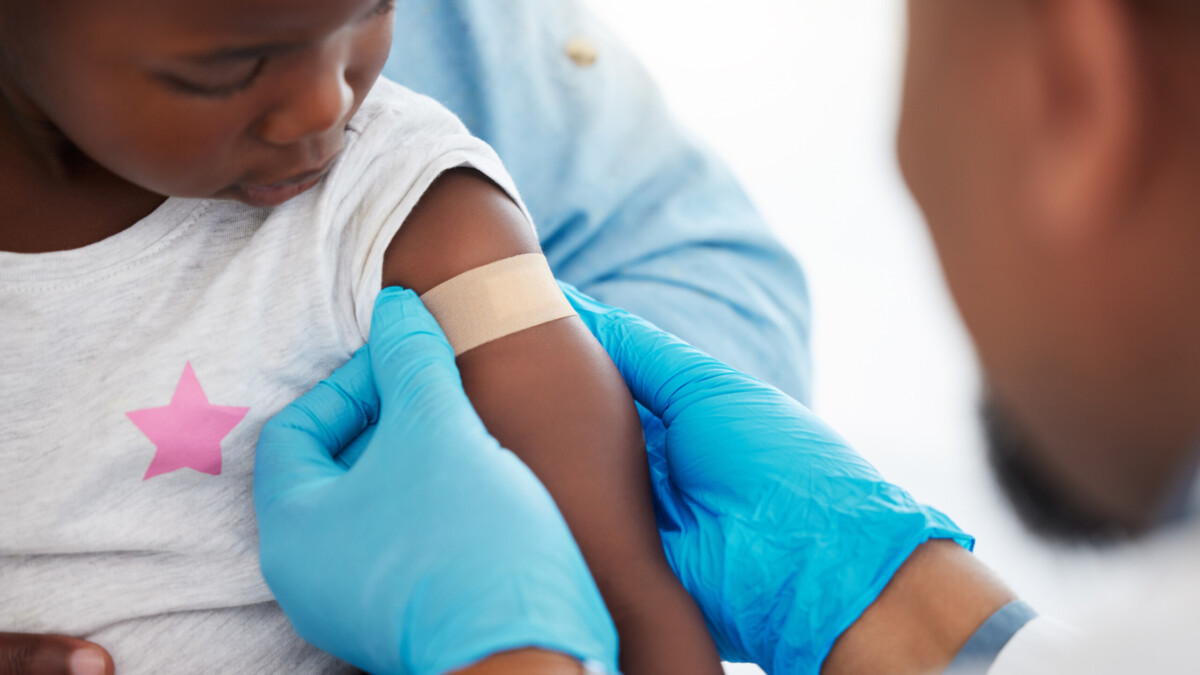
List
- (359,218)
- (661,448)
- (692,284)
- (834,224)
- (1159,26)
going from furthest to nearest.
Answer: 1. (834,224)
2. (692,284)
3. (661,448)
4. (359,218)
5. (1159,26)

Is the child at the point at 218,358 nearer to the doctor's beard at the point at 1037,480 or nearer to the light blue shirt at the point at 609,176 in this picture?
the doctor's beard at the point at 1037,480

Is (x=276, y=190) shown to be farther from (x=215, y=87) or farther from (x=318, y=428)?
(x=318, y=428)

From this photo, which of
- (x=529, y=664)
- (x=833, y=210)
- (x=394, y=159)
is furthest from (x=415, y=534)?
(x=833, y=210)

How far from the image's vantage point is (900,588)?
81 cm

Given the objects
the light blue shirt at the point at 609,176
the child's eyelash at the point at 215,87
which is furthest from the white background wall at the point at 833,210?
the child's eyelash at the point at 215,87

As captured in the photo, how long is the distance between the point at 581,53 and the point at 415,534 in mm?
1151

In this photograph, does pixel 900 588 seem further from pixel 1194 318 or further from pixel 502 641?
pixel 1194 318

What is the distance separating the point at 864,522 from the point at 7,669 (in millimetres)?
884

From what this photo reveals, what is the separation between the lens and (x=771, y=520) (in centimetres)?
90

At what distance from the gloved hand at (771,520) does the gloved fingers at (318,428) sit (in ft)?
1.25

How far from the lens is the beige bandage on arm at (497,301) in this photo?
919 mm

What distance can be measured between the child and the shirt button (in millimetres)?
683

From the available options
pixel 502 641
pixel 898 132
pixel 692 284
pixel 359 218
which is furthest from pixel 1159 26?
pixel 692 284

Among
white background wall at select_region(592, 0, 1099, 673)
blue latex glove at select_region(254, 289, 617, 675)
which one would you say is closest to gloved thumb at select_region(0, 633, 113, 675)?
blue latex glove at select_region(254, 289, 617, 675)
